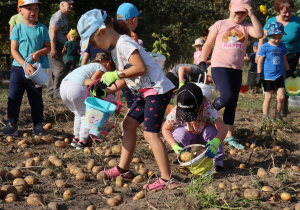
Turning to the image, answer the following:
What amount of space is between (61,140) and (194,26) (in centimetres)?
1405

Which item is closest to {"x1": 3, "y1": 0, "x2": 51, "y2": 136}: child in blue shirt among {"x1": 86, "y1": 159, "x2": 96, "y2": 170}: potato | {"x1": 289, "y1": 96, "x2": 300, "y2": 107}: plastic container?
{"x1": 86, "y1": 159, "x2": 96, "y2": 170}: potato

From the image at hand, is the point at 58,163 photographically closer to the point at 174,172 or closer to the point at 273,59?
the point at 174,172

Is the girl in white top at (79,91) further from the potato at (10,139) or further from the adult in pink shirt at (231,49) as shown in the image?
the adult in pink shirt at (231,49)

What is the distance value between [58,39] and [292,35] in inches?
143

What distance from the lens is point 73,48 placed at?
740 cm

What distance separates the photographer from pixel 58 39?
693cm

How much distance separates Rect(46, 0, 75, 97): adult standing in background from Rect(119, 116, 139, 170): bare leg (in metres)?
3.76

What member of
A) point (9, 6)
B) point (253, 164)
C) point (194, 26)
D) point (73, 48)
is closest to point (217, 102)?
point (253, 164)

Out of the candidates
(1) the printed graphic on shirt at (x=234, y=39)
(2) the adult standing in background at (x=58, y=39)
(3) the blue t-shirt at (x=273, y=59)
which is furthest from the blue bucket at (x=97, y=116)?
(2) the adult standing in background at (x=58, y=39)

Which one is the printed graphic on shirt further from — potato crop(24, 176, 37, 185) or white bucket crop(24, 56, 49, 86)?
potato crop(24, 176, 37, 185)

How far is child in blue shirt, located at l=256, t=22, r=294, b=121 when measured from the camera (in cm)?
576

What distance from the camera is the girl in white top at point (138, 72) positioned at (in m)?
2.97

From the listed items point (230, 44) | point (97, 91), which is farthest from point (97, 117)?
point (230, 44)

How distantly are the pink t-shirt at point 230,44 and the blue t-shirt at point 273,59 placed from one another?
1.54 meters
